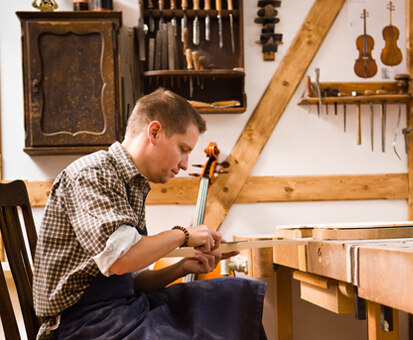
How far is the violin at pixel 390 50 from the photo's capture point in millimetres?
3545

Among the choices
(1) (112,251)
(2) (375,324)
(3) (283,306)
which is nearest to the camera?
(1) (112,251)

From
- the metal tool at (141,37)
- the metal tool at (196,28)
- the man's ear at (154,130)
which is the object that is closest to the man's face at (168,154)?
the man's ear at (154,130)

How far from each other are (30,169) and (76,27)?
103cm

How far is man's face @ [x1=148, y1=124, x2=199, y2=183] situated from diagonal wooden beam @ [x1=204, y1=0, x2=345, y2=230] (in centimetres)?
169

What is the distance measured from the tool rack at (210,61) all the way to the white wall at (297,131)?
112 millimetres

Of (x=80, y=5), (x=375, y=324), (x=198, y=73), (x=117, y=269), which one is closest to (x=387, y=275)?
(x=375, y=324)

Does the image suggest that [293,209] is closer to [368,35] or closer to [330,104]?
[330,104]

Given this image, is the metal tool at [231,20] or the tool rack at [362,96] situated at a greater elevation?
the metal tool at [231,20]

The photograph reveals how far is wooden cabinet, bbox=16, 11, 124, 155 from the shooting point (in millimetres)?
3061

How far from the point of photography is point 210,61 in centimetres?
347

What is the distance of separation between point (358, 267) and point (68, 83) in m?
2.30

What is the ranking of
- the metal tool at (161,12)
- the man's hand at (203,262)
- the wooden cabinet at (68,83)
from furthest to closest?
the metal tool at (161,12)
the wooden cabinet at (68,83)
the man's hand at (203,262)

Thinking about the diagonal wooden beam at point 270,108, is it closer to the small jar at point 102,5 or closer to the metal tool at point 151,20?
the metal tool at point 151,20

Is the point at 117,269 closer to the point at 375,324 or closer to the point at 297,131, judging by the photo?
the point at 375,324
